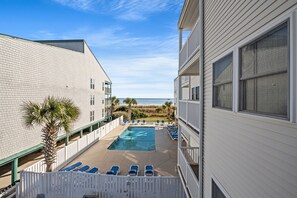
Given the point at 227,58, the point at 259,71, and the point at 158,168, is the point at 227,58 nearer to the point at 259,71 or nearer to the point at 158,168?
the point at 259,71

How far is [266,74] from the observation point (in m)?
2.44

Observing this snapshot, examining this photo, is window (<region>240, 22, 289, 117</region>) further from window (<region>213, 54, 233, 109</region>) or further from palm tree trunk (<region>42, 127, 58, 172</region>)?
palm tree trunk (<region>42, 127, 58, 172</region>)

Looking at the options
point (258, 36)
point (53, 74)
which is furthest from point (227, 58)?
point (53, 74)

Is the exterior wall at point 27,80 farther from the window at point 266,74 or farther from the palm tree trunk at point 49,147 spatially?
the window at point 266,74

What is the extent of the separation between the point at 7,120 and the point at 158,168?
1096cm

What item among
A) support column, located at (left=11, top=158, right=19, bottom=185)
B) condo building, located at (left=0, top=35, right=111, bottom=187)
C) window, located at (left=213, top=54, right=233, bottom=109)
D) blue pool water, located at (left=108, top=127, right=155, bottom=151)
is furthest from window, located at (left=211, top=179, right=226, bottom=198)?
blue pool water, located at (left=108, top=127, right=155, bottom=151)

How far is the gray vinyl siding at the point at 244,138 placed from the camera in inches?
78.4

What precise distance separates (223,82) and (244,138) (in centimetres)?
171

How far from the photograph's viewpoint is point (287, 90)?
1.98 metres

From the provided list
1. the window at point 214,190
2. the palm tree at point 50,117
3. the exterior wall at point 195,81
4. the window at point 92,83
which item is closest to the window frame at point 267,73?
the window at point 214,190

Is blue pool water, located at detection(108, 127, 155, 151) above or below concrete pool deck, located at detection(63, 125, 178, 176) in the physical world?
below

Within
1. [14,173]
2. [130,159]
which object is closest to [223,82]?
[130,159]

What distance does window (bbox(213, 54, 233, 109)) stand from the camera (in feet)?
12.4

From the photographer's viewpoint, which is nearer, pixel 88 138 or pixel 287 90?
pixel 287 90
